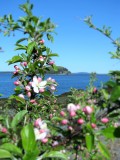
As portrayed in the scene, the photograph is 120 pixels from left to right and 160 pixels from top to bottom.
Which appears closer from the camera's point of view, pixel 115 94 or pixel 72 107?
pixel 115 94

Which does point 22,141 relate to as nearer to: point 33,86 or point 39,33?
point 33,86

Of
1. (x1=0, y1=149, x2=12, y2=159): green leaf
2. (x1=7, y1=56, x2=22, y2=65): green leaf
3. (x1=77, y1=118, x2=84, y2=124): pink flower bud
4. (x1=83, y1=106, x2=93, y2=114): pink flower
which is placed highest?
(x1=7, y1=56, x2=22, y2=65): green leaf

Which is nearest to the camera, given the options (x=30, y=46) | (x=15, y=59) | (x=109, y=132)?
(x=109, y=132)

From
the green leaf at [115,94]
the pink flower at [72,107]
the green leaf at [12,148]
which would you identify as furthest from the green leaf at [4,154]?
the green leaf at [115,94]

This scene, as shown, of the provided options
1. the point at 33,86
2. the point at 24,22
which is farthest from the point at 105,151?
the point at 24,22

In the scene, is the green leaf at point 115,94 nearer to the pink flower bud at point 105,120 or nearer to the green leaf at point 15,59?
the pink flower bud at point 105,120

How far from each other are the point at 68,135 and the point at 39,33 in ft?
7.12

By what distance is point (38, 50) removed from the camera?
15.8ft

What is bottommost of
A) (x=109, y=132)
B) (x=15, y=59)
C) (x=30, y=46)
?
(x=109, y=132)

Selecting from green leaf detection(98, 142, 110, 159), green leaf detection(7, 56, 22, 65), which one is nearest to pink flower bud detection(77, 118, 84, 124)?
green leaf detection(98, 142, 110, 159)

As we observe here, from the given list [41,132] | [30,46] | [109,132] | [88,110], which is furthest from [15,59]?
[109,132]

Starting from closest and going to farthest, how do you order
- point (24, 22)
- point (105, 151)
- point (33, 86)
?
point (105, 151), point (33, 86), point (24, 22)

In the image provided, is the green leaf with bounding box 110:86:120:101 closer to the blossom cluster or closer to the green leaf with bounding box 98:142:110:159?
the green leaf with bounding box 98:142:110:159

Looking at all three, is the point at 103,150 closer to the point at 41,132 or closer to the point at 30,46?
the point at 41,132
